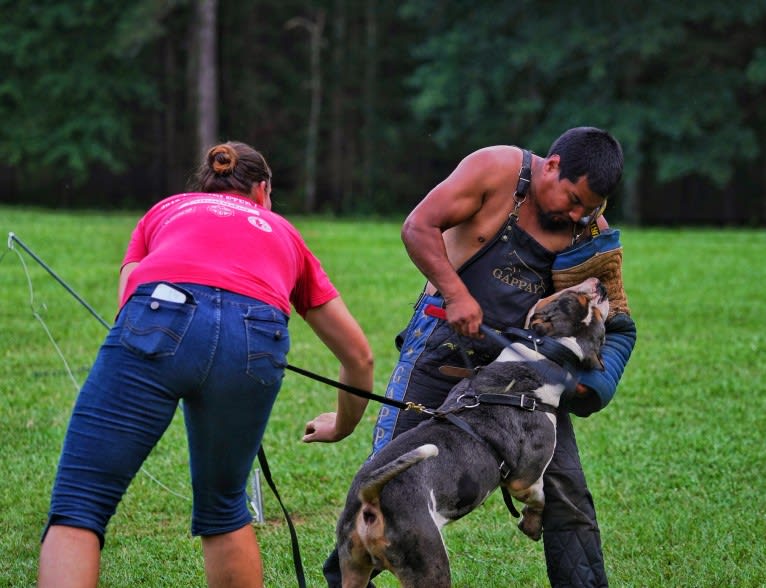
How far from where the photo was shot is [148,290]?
11.6 feet

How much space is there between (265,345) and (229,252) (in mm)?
317

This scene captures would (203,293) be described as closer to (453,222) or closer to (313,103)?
(453,222)

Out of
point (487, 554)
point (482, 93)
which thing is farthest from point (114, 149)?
point (487, 554)

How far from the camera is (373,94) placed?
3456 centimetres

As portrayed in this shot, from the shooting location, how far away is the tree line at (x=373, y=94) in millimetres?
30609

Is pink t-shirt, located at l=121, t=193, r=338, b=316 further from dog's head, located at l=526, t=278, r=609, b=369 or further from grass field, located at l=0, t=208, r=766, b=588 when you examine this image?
grass field, located at l=0, t=208, r=766, b=588

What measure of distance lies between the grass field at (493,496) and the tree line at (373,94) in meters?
18.3

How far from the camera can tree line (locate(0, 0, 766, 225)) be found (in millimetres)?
30609

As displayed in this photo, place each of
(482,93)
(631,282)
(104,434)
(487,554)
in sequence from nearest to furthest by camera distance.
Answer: (104,434), (487,554), (631,282), (482,93)

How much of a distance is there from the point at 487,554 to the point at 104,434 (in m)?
2.60

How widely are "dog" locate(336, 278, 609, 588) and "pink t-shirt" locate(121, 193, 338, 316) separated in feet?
2.04

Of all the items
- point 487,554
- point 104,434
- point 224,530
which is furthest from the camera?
point 487,554

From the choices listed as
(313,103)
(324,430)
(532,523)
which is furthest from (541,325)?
(313,103)

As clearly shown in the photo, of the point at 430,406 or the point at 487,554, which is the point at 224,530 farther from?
the point at 487,554
